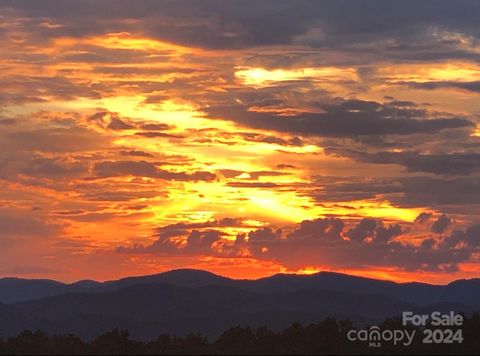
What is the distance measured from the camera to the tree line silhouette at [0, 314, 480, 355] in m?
131

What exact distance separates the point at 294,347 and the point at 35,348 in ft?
121

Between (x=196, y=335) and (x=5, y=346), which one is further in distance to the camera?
(x=196, y=335)

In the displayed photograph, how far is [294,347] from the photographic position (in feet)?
439

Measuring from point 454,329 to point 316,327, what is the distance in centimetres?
2046

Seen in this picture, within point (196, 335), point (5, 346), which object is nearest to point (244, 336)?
point (196, 335)

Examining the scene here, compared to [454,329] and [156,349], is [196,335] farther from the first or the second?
[454,329]

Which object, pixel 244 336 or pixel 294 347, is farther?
pixel 244 336

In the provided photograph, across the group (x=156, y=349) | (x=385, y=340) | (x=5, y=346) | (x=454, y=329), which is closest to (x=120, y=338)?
(x=156, y=349)

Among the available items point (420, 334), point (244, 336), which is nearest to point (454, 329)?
point (420, 334)

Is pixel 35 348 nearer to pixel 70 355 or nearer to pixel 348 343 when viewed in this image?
pixel 70 355

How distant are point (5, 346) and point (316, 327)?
45.7m

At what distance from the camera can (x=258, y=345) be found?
139 meters

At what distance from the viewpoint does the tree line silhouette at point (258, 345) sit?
13138cm

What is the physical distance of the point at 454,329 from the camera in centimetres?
13962
